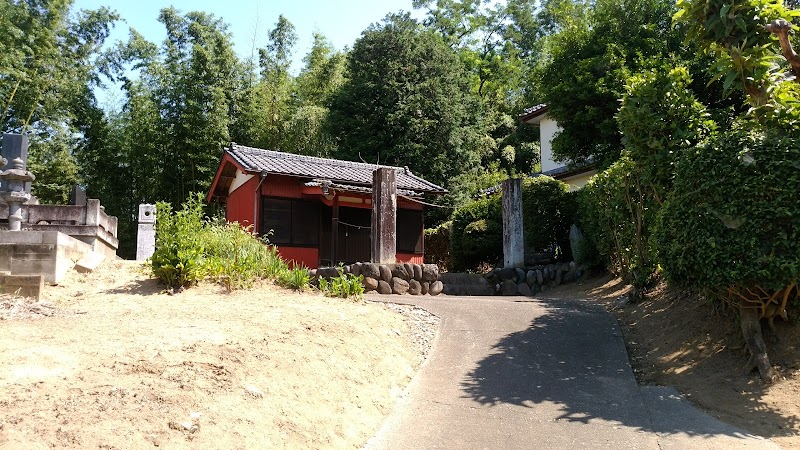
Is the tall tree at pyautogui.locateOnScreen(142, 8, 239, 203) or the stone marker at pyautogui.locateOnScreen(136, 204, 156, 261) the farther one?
the tall tree at pyautogui.locateOnScreen(142, 8, 239, 203)

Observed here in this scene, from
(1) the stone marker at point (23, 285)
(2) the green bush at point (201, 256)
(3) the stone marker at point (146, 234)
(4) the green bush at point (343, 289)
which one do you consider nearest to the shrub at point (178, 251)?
(2) the green bush at point (201, 256)

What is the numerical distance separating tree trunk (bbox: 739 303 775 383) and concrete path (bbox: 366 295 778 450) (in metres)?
0.97

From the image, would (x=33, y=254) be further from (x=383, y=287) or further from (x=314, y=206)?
(x=314, y=206)

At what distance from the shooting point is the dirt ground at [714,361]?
226 inches

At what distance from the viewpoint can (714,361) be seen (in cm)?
694

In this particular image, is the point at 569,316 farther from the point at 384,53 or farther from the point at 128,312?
the point at 384,53

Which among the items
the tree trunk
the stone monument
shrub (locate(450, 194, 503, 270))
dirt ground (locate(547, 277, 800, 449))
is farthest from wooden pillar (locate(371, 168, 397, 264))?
the tree trunk

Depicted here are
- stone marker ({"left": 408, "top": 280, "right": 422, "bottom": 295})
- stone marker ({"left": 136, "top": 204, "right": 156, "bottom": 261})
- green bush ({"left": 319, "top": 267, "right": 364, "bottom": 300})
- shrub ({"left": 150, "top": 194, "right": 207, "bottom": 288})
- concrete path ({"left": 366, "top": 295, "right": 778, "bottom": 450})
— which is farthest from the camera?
stone marker ({"left": 136, "top": 204, "right": 156, "bottom": 261})

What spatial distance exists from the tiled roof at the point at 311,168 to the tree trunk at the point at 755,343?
29.8ft

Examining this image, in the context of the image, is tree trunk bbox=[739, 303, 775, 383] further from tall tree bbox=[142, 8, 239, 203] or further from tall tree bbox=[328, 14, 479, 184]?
tall tree bbox=[142, 8, 239, 203]

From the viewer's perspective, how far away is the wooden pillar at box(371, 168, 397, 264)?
11.7 m

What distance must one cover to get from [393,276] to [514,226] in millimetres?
4238

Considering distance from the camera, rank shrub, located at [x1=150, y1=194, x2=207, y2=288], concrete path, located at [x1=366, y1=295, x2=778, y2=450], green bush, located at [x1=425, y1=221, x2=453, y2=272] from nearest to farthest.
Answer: concrete path, located at [x1=366, y1=295, x2=778, y2=450] < shrub, located at [x1=150, y1=194, x2=207, y2=288] < green bush, located at [x1=425, y1=221, x2=453, y2=272]

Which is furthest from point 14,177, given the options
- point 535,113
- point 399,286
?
point 535,113
